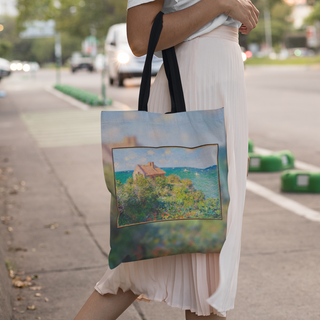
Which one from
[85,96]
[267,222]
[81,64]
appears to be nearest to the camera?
[267,222]

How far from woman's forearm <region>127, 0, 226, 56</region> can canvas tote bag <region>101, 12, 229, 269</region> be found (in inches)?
1.1

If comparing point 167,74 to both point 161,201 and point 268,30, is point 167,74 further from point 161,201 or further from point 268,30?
point 268,30

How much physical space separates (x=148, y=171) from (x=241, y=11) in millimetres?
640

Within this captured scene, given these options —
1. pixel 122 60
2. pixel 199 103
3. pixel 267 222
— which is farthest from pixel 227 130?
pixel 122 60

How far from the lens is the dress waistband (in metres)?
1.84

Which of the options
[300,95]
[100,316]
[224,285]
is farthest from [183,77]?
[300,95]

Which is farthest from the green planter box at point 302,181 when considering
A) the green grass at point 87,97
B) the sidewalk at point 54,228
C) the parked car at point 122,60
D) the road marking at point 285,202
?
the parked car at point 122,60

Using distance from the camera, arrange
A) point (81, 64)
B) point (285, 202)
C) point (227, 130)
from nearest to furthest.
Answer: point (227, 130) < point (285, 202) < point (81, 64)

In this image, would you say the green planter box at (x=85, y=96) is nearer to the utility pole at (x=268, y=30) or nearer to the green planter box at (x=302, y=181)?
the green planter box at (x=302, y=181)

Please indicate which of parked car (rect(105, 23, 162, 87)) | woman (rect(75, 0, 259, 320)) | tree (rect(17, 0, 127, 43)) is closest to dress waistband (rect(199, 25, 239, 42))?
woman (rect(75, 0, 259, 320))

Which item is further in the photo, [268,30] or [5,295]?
[268,30]

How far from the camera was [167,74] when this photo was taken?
6.06 feet

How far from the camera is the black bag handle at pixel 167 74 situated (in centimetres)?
176

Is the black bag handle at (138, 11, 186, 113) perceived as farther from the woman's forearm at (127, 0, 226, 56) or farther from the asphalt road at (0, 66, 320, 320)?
the asphalt road at (0, 66, 320, 320)
